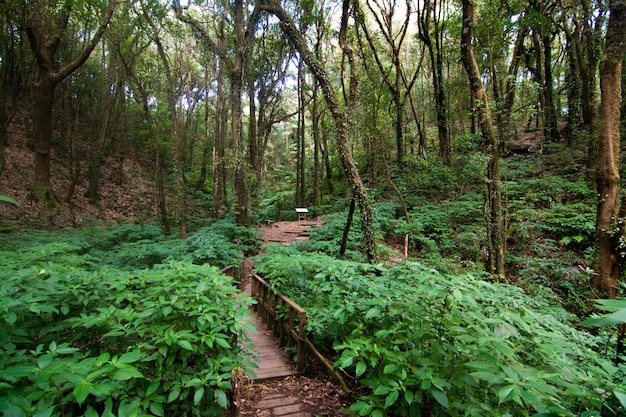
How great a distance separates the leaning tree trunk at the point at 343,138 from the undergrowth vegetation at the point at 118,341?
3527mm

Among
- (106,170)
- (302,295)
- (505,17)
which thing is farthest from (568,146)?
(106,170)

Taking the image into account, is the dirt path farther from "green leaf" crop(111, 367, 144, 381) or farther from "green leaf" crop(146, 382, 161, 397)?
"green leaf" crop(111, 367, 144, 381)

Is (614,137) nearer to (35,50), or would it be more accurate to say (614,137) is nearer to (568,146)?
(568,146)

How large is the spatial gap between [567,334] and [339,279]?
8.28 ft

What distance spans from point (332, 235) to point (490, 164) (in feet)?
19.1

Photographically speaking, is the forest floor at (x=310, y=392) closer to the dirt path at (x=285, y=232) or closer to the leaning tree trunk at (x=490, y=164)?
the leaning tree trunk at (x=490, y=164)

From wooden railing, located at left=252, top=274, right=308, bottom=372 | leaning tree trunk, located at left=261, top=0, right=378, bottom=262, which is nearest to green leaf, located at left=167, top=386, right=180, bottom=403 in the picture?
wooden railing, located at left=252, top=274, right=308, bottom=372

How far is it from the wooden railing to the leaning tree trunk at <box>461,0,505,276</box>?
457cm

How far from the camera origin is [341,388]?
11.6 ft

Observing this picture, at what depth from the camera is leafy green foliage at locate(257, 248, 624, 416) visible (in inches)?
64.2

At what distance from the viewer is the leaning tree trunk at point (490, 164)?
20.9 feet

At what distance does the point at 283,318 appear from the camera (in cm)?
486

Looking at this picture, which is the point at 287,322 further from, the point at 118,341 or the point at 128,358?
the point at 128,358

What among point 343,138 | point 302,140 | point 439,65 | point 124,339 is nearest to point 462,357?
point 124,339
